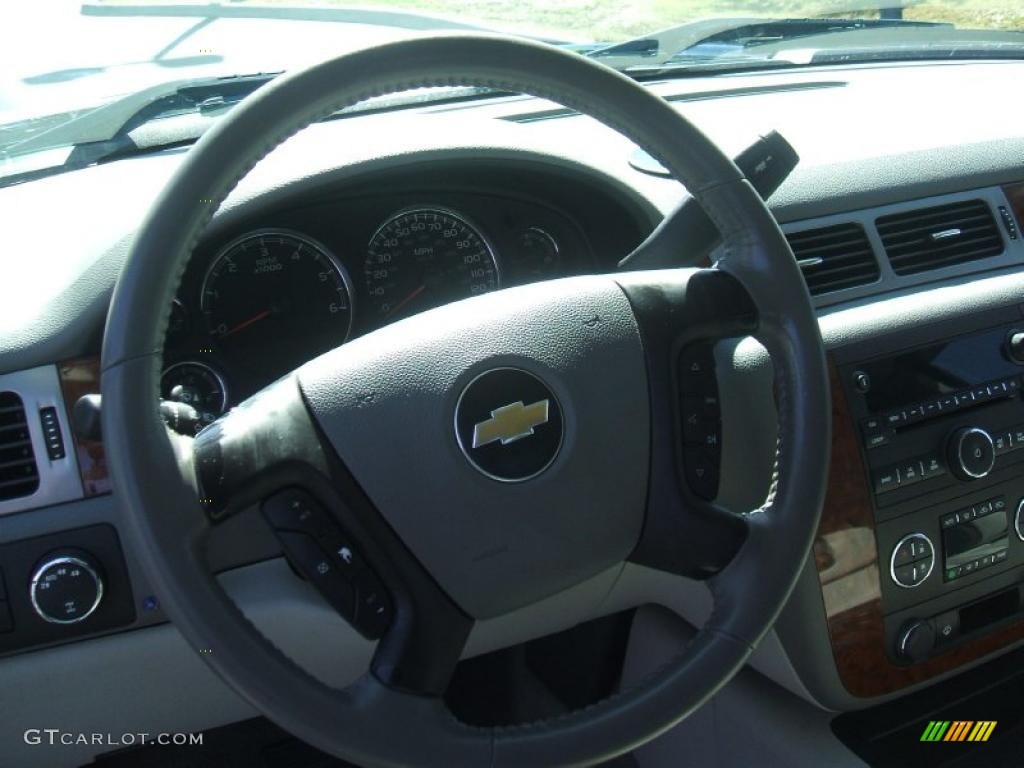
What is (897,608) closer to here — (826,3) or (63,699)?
(63,699)

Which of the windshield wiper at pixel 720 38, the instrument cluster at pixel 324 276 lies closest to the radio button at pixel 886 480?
the instrument cluster at pixel 324 276

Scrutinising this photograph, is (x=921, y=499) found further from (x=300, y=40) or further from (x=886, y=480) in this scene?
(x=300, y=40)

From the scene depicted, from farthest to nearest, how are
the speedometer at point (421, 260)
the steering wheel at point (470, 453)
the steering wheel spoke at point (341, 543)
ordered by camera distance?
the speedometer at point (421, 260) → the steering wheel spoke at point (341, 543) → the steering wheel at point (470, 453)

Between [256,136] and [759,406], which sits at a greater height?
[256,136]

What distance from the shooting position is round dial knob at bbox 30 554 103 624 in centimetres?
158

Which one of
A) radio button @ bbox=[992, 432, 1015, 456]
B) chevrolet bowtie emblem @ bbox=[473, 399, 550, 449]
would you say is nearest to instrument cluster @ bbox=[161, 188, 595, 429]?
chevrolet bowtie emblem @ bbox=[473, 399, 550, 449]

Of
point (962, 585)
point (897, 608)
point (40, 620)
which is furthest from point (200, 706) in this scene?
point (962, 585)

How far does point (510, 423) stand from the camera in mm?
1375

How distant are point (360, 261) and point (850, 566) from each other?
98cm

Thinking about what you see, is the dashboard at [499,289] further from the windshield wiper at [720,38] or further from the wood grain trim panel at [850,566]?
the windshield wiper at [720,38]

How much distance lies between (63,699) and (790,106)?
74.9 inches

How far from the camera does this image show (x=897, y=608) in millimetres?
1973

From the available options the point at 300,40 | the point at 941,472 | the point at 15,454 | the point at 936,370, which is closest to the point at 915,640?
the point at 941,472

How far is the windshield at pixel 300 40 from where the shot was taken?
2055 mm
